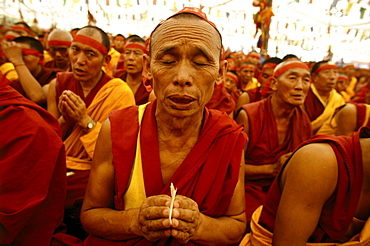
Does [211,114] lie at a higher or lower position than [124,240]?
higher

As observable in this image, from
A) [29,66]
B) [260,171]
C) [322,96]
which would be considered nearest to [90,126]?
[260,171]

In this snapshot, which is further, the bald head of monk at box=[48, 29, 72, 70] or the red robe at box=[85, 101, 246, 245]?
the bald head of monk at box=[48, 29, 72, 70]

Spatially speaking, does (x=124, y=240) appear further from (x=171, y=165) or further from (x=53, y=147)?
(x=53, y=147)

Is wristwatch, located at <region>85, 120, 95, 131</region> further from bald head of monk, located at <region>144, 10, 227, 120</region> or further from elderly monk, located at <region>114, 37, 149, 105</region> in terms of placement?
elderly monk, located at <region>114, 37, 149, 105</region>

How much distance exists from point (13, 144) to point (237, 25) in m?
20.9

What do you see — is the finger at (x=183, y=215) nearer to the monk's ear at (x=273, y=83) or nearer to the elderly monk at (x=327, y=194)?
the elderly monk at (x=327, y=194)

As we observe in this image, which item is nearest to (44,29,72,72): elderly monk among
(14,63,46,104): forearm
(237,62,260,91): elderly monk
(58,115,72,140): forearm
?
(14,63,46,104): forearm

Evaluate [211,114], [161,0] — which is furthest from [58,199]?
[161,0]

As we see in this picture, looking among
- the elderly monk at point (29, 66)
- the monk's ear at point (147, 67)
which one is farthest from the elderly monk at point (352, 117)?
the elderly monk at point (29, 66)

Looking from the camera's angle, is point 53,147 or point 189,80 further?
point 53,147

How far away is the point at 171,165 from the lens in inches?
Answer: 62.6

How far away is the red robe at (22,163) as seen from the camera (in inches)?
52.9

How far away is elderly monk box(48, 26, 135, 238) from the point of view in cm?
263

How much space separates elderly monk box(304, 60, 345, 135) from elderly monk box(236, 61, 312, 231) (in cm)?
170
